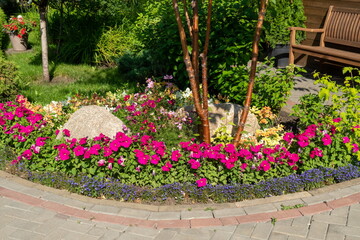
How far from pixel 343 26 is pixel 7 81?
643 cm

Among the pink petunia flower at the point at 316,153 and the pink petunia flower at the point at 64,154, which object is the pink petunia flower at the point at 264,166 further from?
the pink petunia flower at the point at 64,154

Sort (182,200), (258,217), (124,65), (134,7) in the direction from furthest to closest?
1. (134,7)
2. (124,65)
3. (182,200)
4. (258,217)

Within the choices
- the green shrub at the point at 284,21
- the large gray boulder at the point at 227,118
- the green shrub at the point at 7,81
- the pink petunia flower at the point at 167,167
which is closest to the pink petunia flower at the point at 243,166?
the pink petunia flower at the point at 167,167

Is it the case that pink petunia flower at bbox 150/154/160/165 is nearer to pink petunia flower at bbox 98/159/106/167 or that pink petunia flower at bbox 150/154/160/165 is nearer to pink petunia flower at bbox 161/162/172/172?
pink petunia flower at bbox 161/162/172/172

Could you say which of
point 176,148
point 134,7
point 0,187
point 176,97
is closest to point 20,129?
point 0,187

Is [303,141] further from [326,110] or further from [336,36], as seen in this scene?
[336,36]

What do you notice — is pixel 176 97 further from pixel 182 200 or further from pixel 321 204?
pixel 321 204

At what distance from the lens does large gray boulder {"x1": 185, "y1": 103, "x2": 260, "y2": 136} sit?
504 cm

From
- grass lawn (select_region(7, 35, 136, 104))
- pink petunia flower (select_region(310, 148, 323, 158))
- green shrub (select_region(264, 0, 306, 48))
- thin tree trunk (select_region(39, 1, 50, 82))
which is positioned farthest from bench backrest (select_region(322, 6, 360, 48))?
thin tree trunk (select_region(39, 1, 50, 82))

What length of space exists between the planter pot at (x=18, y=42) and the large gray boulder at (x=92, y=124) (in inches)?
252

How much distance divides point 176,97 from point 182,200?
2.23 meters

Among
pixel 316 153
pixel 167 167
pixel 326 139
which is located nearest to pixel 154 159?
pixel 167 167

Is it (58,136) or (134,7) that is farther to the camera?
(134,7)

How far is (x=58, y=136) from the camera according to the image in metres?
4.72
